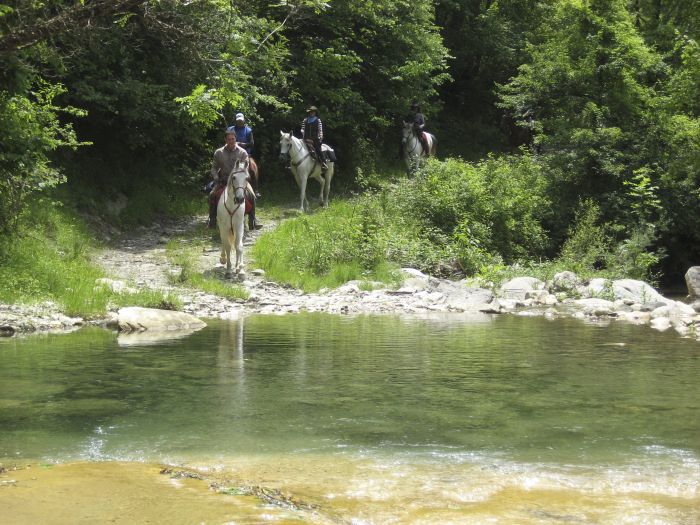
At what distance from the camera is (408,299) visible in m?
16.2

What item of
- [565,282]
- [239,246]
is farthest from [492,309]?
[239,246]

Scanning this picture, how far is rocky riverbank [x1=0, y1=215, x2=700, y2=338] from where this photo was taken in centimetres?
1348

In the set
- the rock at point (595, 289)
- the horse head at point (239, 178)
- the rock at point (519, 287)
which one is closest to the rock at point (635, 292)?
the rock at point (595, 289)

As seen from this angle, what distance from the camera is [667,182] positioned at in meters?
22.8

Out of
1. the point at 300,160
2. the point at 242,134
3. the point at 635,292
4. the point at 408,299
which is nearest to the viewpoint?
the point at 408,299

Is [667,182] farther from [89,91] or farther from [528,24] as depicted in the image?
[528,24]

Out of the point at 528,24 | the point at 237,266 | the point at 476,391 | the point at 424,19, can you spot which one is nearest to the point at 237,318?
the point at 237,266

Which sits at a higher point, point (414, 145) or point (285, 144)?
point (414, 145)

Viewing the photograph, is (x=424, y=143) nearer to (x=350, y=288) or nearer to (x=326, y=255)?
(x=326, y=255)

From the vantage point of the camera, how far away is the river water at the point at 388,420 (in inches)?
200

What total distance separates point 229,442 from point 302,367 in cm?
298

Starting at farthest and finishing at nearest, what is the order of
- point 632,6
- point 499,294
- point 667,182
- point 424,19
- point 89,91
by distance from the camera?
point 424,19 < point 667,182 < point 89,91 < point 499,294 < point 632,6

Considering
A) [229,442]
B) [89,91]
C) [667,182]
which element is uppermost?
[89,91]

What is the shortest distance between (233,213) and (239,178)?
0.75 m
